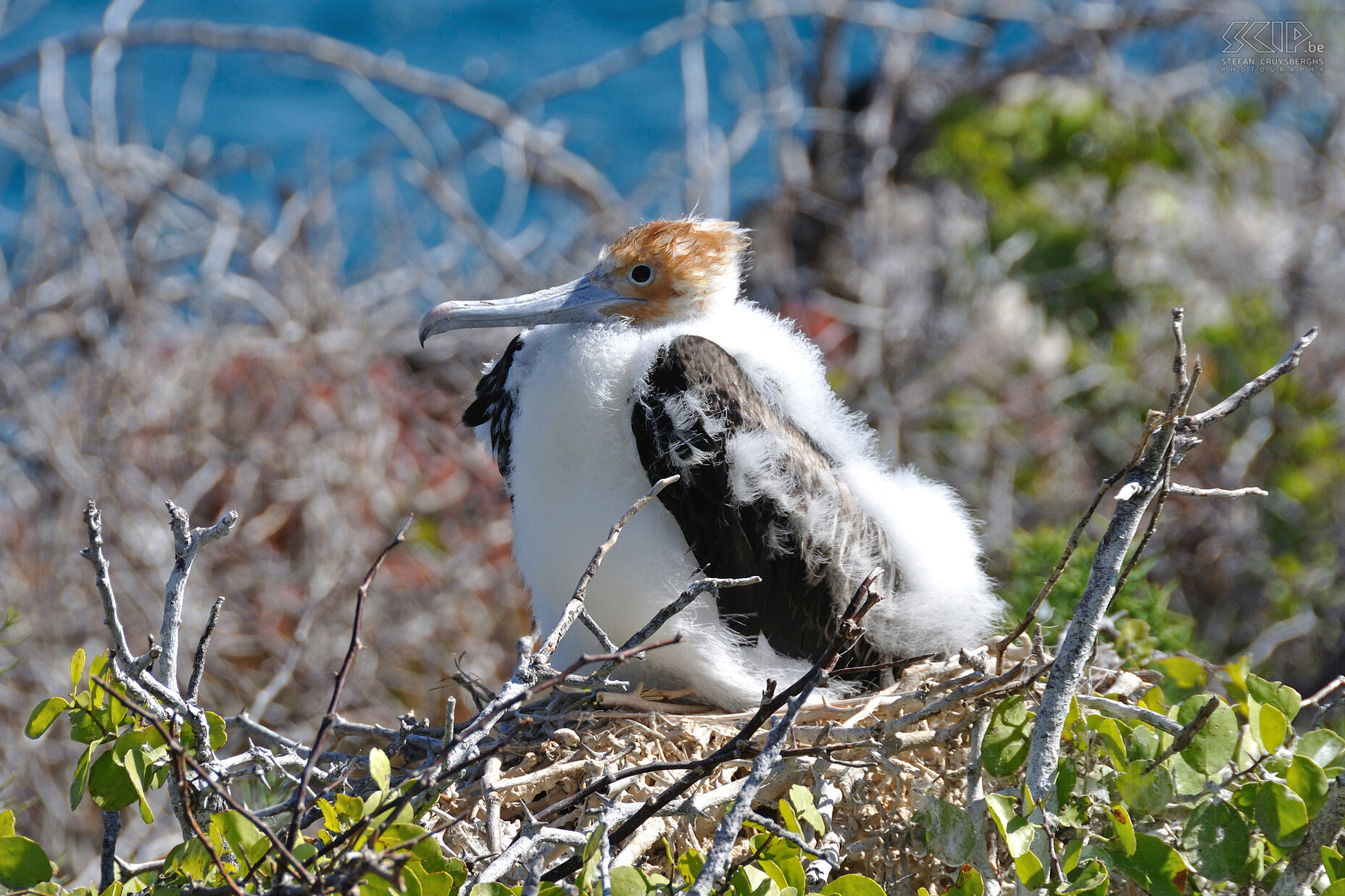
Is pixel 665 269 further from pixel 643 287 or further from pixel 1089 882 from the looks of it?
pixel 1089 882

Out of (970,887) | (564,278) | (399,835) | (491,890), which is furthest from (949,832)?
(564,278)

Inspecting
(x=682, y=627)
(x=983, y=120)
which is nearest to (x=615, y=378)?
(x=682, y=627)

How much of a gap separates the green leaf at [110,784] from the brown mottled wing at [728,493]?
968 millimetres

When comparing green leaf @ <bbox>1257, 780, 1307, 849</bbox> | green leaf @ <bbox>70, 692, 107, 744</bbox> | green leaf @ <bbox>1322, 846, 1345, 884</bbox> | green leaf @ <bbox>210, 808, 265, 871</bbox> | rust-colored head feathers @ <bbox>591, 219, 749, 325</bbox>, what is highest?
rust-colored head feathers @ <bbox>591, 219, 749, 325</bbox>

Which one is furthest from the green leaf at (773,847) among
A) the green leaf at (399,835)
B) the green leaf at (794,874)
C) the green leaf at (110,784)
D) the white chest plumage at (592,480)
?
the green leaf at (110,784)

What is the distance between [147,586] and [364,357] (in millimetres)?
1130

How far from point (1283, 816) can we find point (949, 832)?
42 centimetres

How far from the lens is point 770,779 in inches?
69.2

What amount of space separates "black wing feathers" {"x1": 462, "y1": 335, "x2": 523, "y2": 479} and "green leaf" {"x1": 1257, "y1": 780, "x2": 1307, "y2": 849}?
1.46m

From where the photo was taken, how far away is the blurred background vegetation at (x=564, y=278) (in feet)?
12.5

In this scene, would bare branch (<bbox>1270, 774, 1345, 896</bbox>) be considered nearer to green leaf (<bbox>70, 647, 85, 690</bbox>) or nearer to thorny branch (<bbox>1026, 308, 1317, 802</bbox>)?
thorny branch (<bbox>1026, 308, 1317, 802</bbox>)

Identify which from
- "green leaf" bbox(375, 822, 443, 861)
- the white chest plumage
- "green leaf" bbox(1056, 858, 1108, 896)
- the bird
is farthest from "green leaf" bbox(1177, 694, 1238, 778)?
"green leaf" bbox(375, 822, 443, 861)

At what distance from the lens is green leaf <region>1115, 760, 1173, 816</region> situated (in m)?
1.57

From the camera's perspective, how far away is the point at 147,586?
369cm
